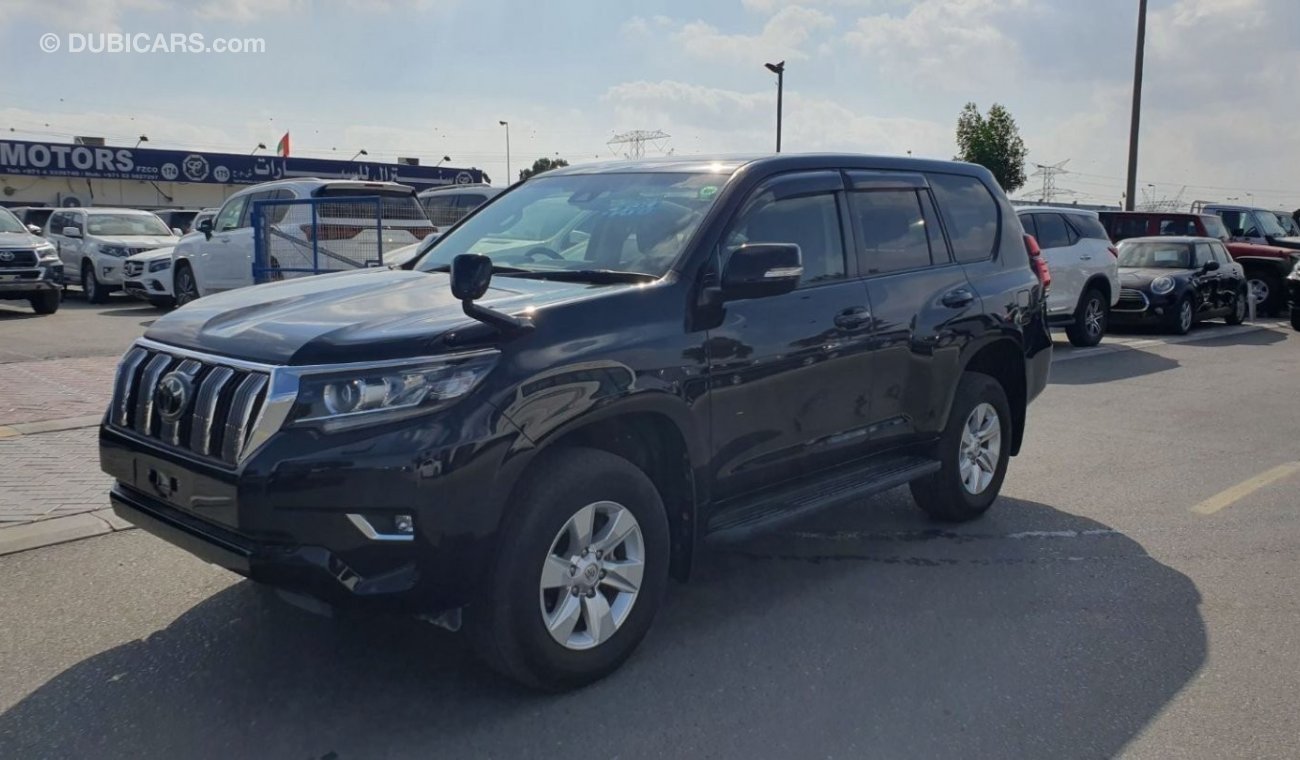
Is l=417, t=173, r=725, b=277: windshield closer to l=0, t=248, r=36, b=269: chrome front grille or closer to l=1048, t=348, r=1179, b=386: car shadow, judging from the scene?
l=1048, t=348, r=1179, b=386: car shadow

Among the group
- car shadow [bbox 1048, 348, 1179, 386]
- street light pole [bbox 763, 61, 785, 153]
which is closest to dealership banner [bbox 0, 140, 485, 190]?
street light pole [bbox 763, 61, 785, 153]

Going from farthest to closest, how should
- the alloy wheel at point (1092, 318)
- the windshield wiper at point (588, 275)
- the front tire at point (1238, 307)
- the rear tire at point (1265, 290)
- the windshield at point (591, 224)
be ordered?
the rear tire at point (1265, 290), the front tire at point (1238, 307), the alloy wheel at point (1092, 318), the windshield at point (591, 224), the windshield wiper at point (588, 275)

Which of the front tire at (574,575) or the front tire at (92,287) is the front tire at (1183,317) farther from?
the front tire at (92,287)

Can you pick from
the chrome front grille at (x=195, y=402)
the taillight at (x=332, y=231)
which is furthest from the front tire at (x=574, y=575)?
the taillight at (x=332, y=231)

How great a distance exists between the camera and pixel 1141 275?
16.7m

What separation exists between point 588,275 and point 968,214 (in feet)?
8.77

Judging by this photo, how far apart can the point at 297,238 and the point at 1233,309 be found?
15.0m

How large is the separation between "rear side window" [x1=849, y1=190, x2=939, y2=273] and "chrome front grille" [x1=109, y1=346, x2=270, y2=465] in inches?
114

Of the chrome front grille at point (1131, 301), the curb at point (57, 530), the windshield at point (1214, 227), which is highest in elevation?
the windshield at point (1214, 227)

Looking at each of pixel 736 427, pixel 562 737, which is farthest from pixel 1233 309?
pixel 562 737

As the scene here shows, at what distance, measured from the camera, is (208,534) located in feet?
11.3

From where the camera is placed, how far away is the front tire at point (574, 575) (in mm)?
3438

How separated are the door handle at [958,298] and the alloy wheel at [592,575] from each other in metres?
2.42

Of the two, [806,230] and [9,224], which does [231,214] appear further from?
[806,230]
